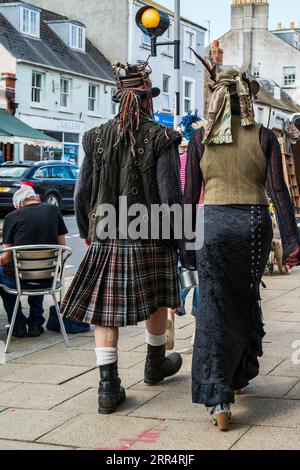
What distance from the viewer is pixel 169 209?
16.0ft

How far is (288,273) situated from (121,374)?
725 centimetres

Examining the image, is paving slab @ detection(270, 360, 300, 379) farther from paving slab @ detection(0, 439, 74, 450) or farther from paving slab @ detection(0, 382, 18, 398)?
paving slab @ detection(0, 439, 74, 450)

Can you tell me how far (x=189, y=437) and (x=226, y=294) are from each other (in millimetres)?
787

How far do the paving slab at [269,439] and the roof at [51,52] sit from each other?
2934 cm

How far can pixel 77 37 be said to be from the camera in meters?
38.5

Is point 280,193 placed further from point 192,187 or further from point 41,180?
point 41,180

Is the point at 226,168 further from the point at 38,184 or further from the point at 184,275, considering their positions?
the point at 38,184

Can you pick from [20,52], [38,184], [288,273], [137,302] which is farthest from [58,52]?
[137,302]

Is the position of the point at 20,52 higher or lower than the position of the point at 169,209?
higher

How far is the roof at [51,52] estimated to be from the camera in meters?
33.1

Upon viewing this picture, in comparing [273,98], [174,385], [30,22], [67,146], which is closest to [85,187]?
[174,385]

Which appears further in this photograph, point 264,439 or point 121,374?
point 121,374

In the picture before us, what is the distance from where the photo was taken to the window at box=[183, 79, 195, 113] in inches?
1769
